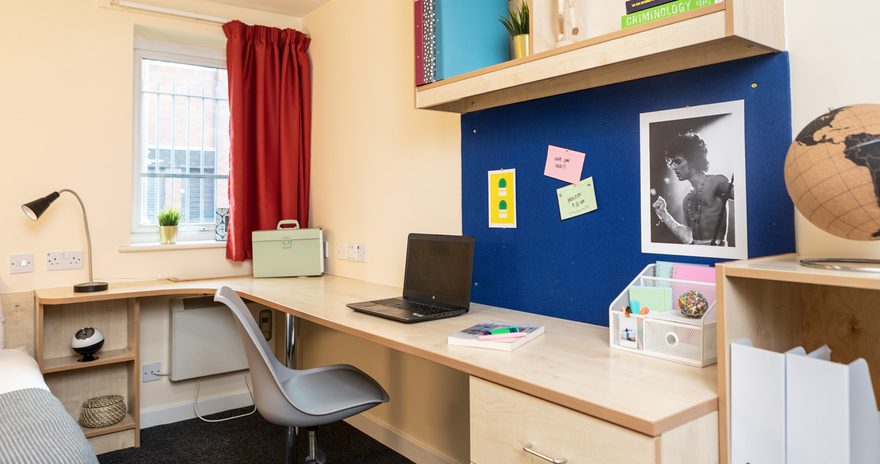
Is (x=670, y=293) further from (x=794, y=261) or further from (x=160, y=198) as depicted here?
(x=160, y=198)

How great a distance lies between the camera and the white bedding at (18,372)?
1.95 metres

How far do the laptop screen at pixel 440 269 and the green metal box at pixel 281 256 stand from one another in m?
1.06

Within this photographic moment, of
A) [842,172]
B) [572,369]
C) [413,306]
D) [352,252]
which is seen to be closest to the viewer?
[842,172]

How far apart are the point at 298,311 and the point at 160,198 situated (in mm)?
1701

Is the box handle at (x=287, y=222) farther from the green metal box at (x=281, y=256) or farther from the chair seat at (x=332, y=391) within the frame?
the chair seat at (x=332, y=391)

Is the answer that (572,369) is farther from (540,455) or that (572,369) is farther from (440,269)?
(440,269)

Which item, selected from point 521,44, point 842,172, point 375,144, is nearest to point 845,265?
point 842,172

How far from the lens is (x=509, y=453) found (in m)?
1.24

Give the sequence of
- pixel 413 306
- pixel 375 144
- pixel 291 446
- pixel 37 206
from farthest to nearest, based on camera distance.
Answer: pixel 375 144, pixel 37 206, pixel 413 306, pixel 291 446

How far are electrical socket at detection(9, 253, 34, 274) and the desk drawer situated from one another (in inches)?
98.4

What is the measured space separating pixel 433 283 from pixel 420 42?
0.85 meters

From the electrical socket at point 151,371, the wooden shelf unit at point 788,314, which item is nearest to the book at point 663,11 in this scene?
the wooden shelf unit at point 788,314

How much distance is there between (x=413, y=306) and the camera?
202cm

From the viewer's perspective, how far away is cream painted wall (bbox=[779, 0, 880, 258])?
1.20 meters
